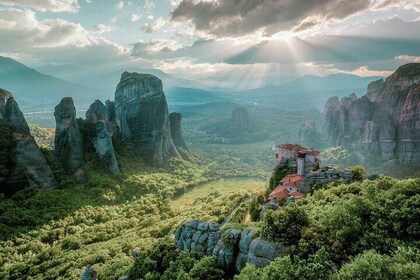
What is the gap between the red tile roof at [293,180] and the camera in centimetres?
5401

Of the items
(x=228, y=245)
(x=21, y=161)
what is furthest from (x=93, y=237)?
(x=228, y=245)

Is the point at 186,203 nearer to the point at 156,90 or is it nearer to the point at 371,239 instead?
the point at 156,90

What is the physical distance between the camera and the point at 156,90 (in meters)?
143

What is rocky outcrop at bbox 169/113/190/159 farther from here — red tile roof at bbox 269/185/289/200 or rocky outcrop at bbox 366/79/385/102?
red tile roof at bbox 269/185/289/200

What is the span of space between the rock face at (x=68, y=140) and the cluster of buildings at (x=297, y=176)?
56701 millimetres

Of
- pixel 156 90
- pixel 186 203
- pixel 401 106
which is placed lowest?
pixel 186 203

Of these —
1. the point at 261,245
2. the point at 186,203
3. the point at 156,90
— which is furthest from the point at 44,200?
the point at 156,90

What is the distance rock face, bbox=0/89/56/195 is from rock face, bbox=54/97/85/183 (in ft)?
28.8

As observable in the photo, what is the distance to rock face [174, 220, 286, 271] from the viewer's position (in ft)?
87.9

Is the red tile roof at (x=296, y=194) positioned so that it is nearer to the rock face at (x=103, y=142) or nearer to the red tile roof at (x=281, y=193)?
the red tile roof at (x=281, y=193)

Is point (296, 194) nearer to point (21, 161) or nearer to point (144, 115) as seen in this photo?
point (21, 161)

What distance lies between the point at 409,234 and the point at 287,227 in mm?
9820

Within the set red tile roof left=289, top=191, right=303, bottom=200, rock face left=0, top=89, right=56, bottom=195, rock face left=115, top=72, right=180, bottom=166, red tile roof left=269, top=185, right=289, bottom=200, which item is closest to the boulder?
red tile roof left=289, top=191, right=303, bottom=200

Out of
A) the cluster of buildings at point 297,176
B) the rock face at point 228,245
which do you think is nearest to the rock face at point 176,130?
the cluster of buildings at point 297,176
